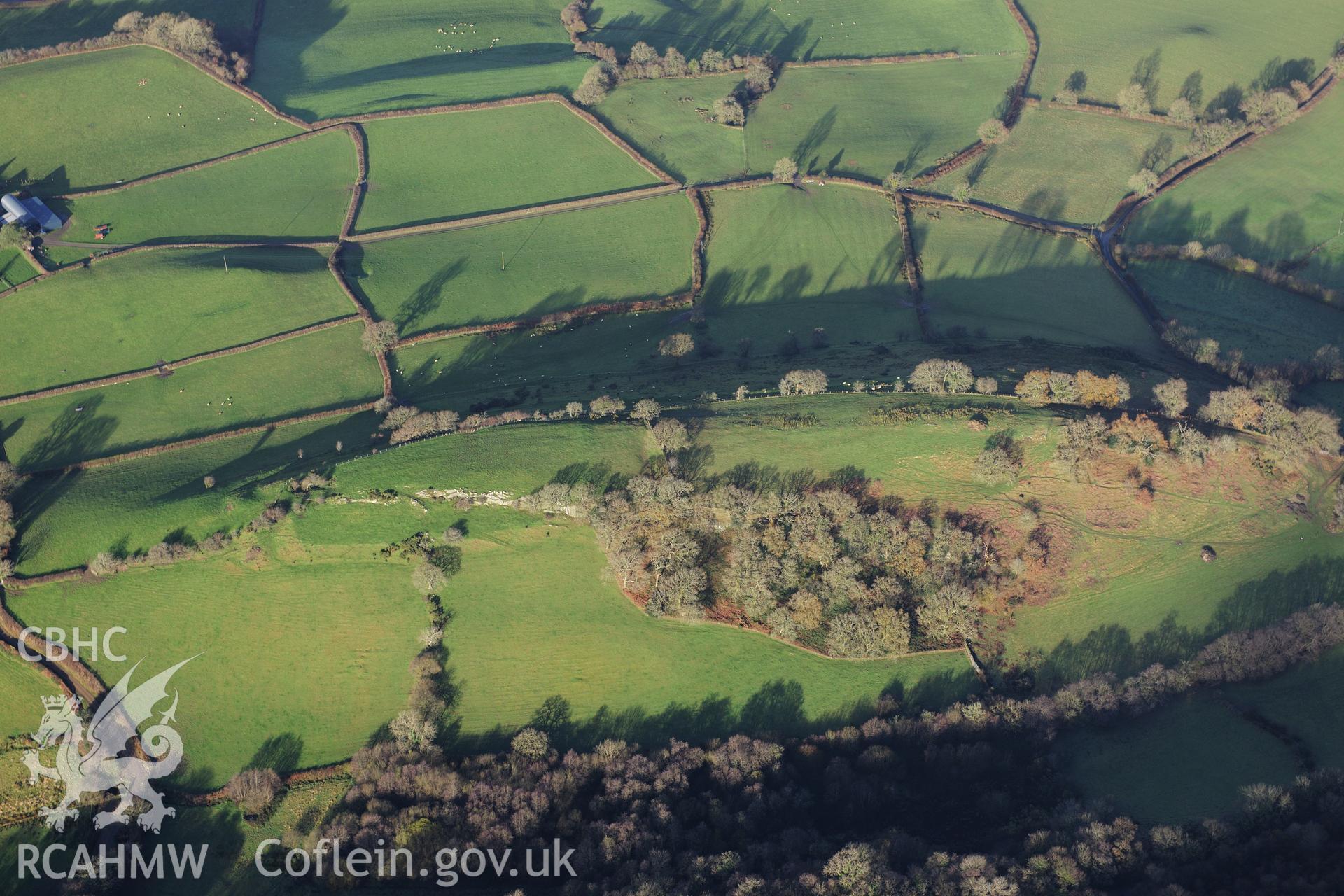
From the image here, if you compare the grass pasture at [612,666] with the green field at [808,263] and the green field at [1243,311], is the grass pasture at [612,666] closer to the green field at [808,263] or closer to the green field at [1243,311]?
the green field at [808,263]

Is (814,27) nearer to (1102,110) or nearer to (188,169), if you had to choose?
(1102,110)

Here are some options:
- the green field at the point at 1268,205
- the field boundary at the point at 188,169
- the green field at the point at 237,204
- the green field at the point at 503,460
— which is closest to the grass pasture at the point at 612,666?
the green field at the point at 503,460

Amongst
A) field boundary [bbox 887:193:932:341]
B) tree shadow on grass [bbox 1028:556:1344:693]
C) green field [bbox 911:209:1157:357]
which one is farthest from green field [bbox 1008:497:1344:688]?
field boundary [bbox 887:193:932:341]

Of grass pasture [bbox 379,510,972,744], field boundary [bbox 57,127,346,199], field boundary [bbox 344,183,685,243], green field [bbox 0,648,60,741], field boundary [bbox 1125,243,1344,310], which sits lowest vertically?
grass pasture [bbox 379,510,972,744]

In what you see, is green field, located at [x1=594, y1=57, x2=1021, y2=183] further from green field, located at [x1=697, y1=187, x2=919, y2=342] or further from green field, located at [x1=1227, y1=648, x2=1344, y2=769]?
green field, located at [x1=1227, y1=648, x2=1344, y2=769]

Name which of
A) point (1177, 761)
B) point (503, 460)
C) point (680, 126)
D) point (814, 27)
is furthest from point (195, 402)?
point (814, 27)
